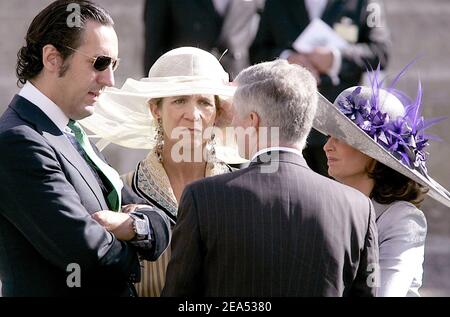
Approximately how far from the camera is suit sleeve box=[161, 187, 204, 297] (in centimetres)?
401

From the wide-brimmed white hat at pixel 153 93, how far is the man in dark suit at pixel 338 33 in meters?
1.54

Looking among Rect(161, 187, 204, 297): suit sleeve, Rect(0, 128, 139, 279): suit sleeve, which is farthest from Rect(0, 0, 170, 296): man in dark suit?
Rect(161, 187, 204, 297): suit sleeve

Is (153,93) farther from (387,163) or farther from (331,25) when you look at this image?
(331,25)

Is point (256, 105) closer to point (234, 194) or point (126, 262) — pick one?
point (234, 194)

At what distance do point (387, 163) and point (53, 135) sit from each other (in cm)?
122

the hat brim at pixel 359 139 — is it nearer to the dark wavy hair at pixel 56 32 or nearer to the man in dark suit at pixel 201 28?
the dark wavy hair at pixel 56 32

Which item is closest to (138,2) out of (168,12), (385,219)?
(168,12)

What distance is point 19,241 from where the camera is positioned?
412 cm

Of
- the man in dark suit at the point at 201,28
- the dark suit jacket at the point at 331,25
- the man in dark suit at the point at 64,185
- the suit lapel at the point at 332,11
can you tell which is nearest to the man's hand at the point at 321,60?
the dark suit jacket at the point at 331,25

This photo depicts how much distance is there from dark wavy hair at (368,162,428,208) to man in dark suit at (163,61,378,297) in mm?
608

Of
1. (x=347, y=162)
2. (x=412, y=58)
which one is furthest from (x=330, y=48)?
(x=412, y=58)

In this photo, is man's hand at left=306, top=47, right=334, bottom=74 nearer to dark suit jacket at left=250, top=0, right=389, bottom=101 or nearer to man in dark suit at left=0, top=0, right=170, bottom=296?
dark suit jacket at left=250, top=0, right=389, bottom=101

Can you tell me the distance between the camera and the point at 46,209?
4055 millimetres

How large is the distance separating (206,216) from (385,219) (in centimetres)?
85
